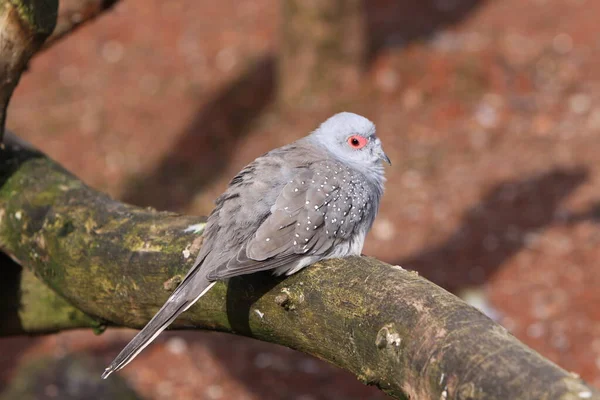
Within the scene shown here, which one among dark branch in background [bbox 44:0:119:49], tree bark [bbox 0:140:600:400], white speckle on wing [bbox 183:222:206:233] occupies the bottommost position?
tree bark [bbox 0:140:600:400]

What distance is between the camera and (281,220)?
11.6 feet

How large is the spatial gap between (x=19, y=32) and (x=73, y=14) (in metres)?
1.18

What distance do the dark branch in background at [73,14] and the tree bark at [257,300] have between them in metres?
0.91

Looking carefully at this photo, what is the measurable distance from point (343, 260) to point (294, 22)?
6.01 metres

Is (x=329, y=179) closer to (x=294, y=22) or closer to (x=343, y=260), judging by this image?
(x=343, y=260)

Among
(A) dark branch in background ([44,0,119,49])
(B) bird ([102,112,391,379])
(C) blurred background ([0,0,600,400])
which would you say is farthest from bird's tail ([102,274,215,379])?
(C) blurred background ([0,0,600,400])

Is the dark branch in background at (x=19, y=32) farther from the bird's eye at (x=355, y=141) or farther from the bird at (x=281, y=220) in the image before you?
the bird's eye at (x=355, y=141)

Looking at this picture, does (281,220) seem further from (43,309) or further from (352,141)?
(43,309)

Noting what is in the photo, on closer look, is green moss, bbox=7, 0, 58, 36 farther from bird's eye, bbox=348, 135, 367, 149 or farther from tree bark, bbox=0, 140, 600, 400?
bird's eye, bbox=348, 135, 367, 149

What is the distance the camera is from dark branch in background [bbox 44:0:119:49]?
4941 millimetres

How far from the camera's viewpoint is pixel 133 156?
359 inches

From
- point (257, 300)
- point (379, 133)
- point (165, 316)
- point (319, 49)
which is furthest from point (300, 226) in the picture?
point (319, 49)

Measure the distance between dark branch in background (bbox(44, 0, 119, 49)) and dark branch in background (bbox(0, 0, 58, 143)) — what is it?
3.08 feet

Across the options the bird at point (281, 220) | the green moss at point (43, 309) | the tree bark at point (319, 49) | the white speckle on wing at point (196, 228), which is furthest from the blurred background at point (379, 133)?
the bird at point (281, 220)
